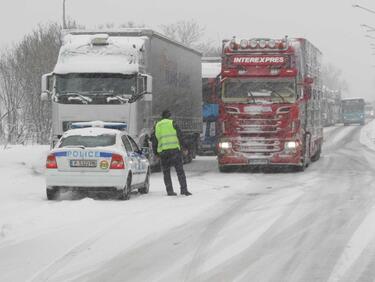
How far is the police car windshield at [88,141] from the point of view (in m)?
15.6

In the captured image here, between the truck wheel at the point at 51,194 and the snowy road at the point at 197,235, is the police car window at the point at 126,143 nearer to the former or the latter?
the snowy road at the point at 197,235

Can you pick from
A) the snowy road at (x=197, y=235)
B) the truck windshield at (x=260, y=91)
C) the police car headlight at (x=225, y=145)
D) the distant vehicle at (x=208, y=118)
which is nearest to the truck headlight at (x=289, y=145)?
the truck windshield at (x=260, y=91)

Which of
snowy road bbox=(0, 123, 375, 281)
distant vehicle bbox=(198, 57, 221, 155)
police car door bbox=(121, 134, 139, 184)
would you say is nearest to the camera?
snowy road bbox=(0, 123, 375, 281)

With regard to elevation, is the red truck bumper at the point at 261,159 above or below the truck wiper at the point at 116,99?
below

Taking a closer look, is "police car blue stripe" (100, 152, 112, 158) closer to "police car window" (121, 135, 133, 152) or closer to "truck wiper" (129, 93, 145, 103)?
"police car window" (121, 135, 133, 152)

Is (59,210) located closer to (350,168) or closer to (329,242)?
(329,242)

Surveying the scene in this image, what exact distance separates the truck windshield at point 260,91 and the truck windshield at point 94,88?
325 centimetres

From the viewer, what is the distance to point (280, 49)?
2331 cm

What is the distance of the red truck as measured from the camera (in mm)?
22891

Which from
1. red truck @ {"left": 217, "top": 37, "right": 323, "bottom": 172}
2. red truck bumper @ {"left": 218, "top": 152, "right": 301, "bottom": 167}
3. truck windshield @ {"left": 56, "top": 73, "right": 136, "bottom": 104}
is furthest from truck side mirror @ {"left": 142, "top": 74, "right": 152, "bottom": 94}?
red truck bumper @ {"left": 218, "top": 152, "right": 301, "bottom": 167}

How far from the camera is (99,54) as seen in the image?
21750 millimetres

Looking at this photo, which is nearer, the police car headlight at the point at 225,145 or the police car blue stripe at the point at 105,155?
the police car blue stripe at the point at 105,155

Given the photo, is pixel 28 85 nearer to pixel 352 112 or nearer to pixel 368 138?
pixel 368 138

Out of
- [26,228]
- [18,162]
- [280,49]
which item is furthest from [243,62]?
[26,228]
